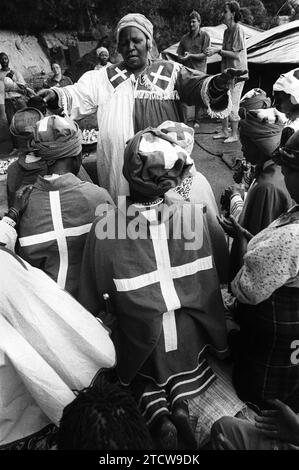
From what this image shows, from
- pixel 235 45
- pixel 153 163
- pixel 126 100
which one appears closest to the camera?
pixel 153 163

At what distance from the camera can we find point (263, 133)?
8.02 feet

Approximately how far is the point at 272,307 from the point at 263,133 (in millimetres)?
1107

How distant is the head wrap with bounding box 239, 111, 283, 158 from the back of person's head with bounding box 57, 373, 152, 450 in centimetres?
160

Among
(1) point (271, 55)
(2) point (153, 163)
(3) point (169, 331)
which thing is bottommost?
(1) point (271, 55)

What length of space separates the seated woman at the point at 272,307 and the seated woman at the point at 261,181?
1.60 ft

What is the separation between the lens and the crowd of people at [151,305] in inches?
65.1

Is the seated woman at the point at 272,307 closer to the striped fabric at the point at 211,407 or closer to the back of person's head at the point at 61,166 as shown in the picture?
the striped fabric at the point at 211,407

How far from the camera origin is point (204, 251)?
2043mm

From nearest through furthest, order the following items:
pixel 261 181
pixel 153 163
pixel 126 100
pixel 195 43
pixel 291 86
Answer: pixel 153 163 < pixel 261 181 < pixel 126 100 < pixel 291 86 < pixel 195 43

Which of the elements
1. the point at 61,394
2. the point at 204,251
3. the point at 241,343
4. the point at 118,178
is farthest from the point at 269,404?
the point at 118,178

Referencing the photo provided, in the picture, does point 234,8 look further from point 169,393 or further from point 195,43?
point 169,393

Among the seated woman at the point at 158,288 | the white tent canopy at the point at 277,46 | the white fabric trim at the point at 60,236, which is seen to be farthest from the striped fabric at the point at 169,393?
the white tent canopy at the point at 277,46

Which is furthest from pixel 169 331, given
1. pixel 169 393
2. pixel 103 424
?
pixel 103 424

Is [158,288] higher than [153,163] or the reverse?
the reverse
